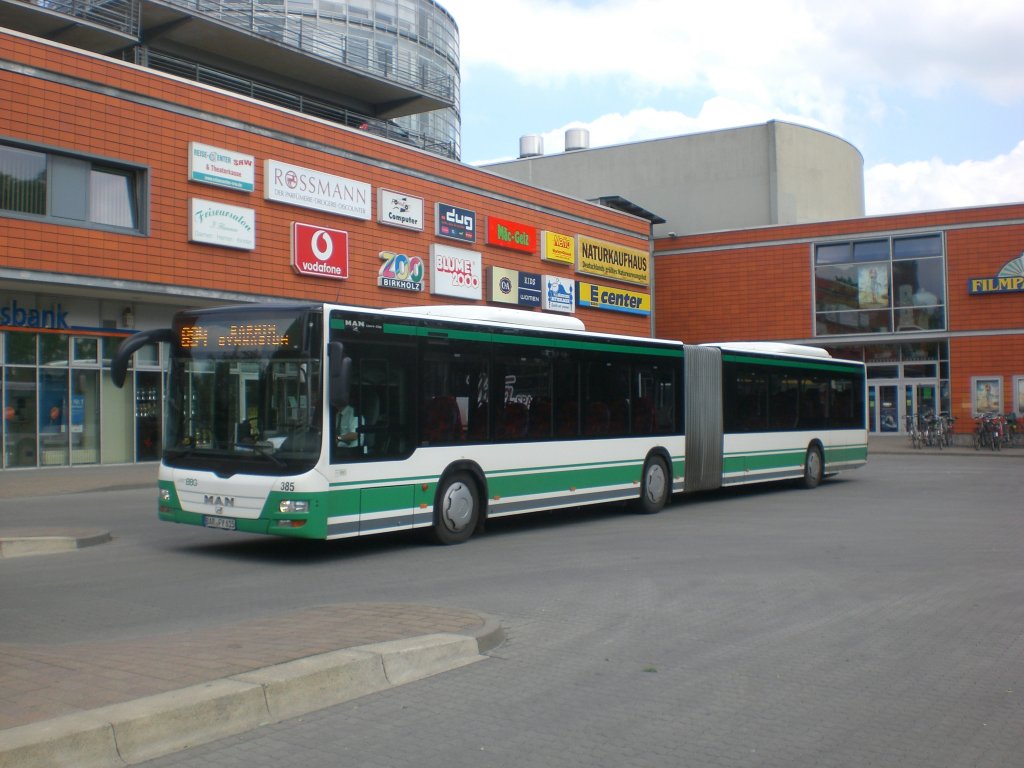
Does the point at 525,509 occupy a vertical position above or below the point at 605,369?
below

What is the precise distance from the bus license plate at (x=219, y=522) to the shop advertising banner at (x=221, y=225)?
51.1 feet

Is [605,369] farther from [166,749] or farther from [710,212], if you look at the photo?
[710,212]

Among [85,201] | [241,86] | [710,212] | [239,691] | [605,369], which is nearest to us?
[239,691]

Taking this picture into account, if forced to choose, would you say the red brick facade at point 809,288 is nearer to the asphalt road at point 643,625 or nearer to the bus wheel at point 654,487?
the asphalt road at point 643,625

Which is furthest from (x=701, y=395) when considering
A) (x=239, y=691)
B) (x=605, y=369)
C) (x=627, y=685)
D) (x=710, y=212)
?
(x=710, y=212)

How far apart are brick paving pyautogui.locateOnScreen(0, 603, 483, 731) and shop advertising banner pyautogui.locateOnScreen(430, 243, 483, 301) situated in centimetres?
2504

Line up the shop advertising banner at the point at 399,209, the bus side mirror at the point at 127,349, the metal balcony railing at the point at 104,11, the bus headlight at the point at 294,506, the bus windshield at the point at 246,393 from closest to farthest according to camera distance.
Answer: the bus headlight at the point at 294,506, the bus windshield at the point at 246,393, the bus side mirror at the point at 127,349, the metal balcony railing at the point at 104,11, the shop advertising banner at the point at 399,209

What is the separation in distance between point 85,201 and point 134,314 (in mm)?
3765

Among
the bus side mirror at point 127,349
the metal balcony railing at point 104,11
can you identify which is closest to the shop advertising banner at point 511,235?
the metal balcony railing at point 104,11

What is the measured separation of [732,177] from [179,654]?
4840cm

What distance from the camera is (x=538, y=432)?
46.1 ft

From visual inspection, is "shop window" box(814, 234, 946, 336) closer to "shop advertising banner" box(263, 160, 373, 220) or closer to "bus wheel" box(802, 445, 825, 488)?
"shop advertising banner" box(263, 160, 373, 220)

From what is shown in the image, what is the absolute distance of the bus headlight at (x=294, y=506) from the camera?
10602 millimetres

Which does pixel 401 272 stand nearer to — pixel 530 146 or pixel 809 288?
pixel 809 288
